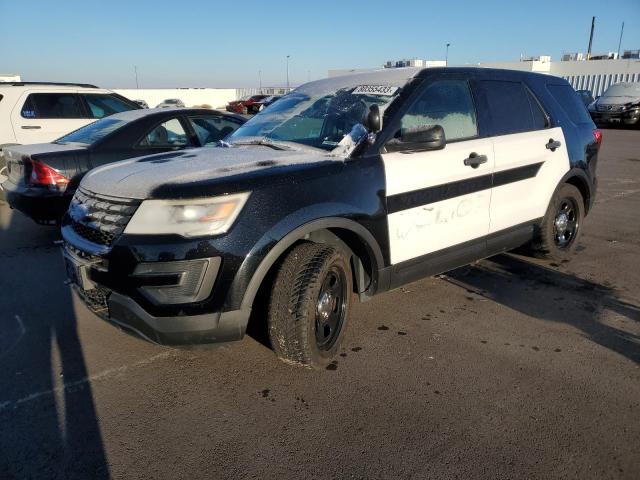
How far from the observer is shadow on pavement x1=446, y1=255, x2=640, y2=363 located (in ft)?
11.5

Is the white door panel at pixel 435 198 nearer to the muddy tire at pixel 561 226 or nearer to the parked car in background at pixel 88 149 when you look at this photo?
the muddy tire at pixel 561 226

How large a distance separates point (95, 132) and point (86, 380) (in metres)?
3.89

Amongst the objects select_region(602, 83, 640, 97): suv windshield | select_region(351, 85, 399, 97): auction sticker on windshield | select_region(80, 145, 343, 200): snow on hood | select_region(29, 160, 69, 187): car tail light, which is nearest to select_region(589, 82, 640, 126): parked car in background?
select_region(602, 83, 640, 97): suv windshield

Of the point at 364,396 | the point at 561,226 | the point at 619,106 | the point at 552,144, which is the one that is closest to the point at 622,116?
the point at 619,106

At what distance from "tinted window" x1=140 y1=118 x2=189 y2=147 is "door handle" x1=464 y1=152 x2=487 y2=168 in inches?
149

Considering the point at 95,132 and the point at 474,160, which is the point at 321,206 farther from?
the point at 95,132

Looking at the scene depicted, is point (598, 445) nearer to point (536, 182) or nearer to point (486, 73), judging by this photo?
point (536, 182)

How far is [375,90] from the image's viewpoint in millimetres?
3590

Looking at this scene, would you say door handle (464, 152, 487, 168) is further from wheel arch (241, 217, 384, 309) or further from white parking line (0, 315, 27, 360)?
white parking line (0, 315, 27, 360)

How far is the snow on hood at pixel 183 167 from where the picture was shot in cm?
268

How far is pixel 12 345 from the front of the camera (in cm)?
345

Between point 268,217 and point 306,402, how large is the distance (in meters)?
1.06

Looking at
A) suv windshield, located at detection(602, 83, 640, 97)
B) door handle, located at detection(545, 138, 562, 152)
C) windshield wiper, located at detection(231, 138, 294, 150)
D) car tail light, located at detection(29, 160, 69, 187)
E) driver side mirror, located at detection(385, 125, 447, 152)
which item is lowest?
car tail light, located at detection(29, 160, 69, 187)

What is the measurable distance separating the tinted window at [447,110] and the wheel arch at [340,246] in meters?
0.86
